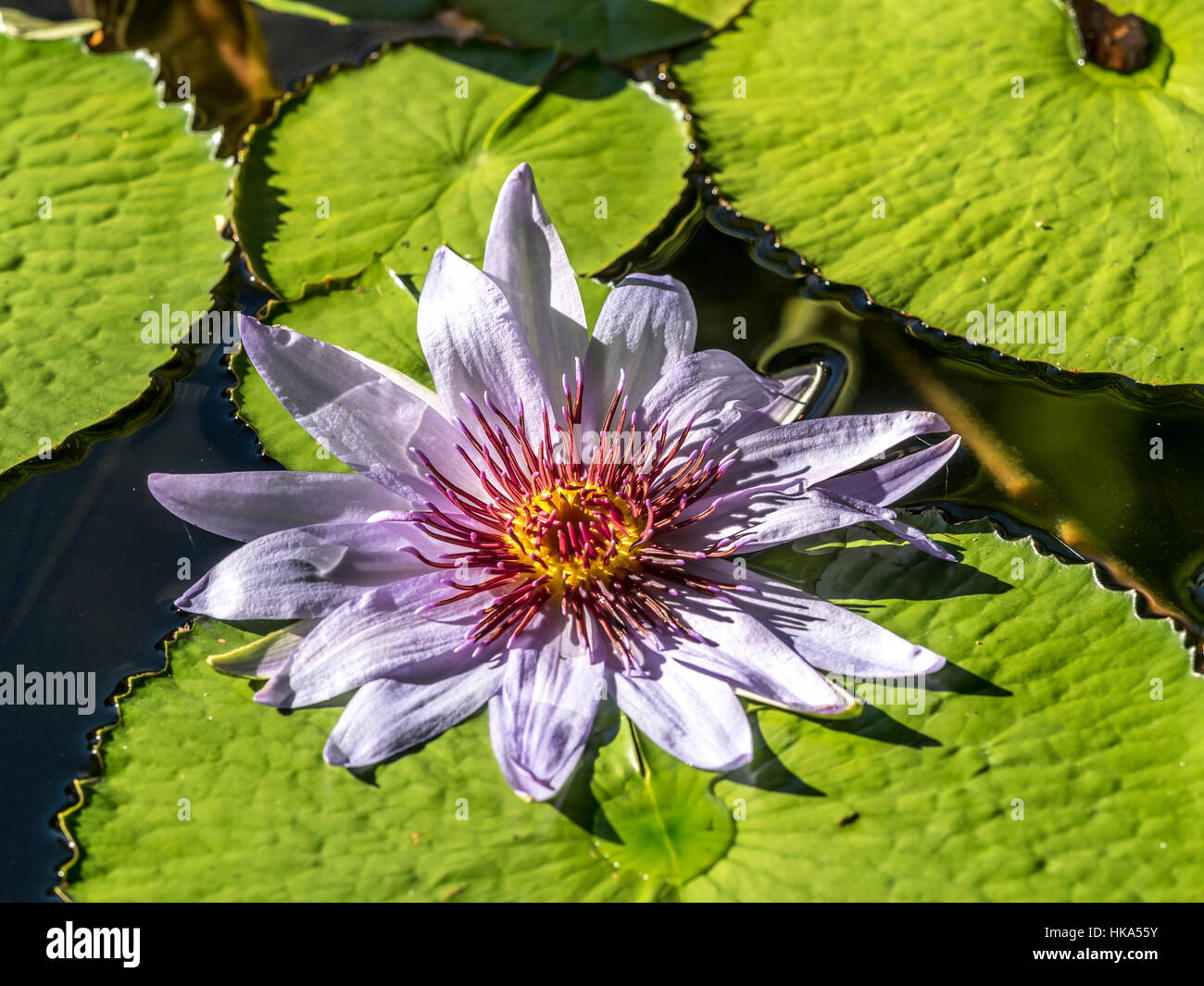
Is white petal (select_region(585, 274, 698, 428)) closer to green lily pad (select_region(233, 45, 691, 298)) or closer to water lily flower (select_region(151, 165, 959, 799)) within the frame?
water lily flower (select_region(151, 165, 959, 799))

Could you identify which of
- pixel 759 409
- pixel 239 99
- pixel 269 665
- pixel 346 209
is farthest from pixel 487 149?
pixel 269 665

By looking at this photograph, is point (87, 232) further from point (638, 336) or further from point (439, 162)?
point (638, 336)

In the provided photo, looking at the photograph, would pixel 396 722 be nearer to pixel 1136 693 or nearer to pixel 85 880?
pixel 85 880

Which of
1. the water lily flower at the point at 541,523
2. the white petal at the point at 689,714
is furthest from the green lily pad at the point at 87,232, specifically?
the white petal at the point at 689,714

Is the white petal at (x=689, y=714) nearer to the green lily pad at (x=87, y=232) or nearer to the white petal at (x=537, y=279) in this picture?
the white petal at (x=537, y=279)

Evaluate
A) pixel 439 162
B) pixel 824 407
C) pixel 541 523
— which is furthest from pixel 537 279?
pixel 439 162
